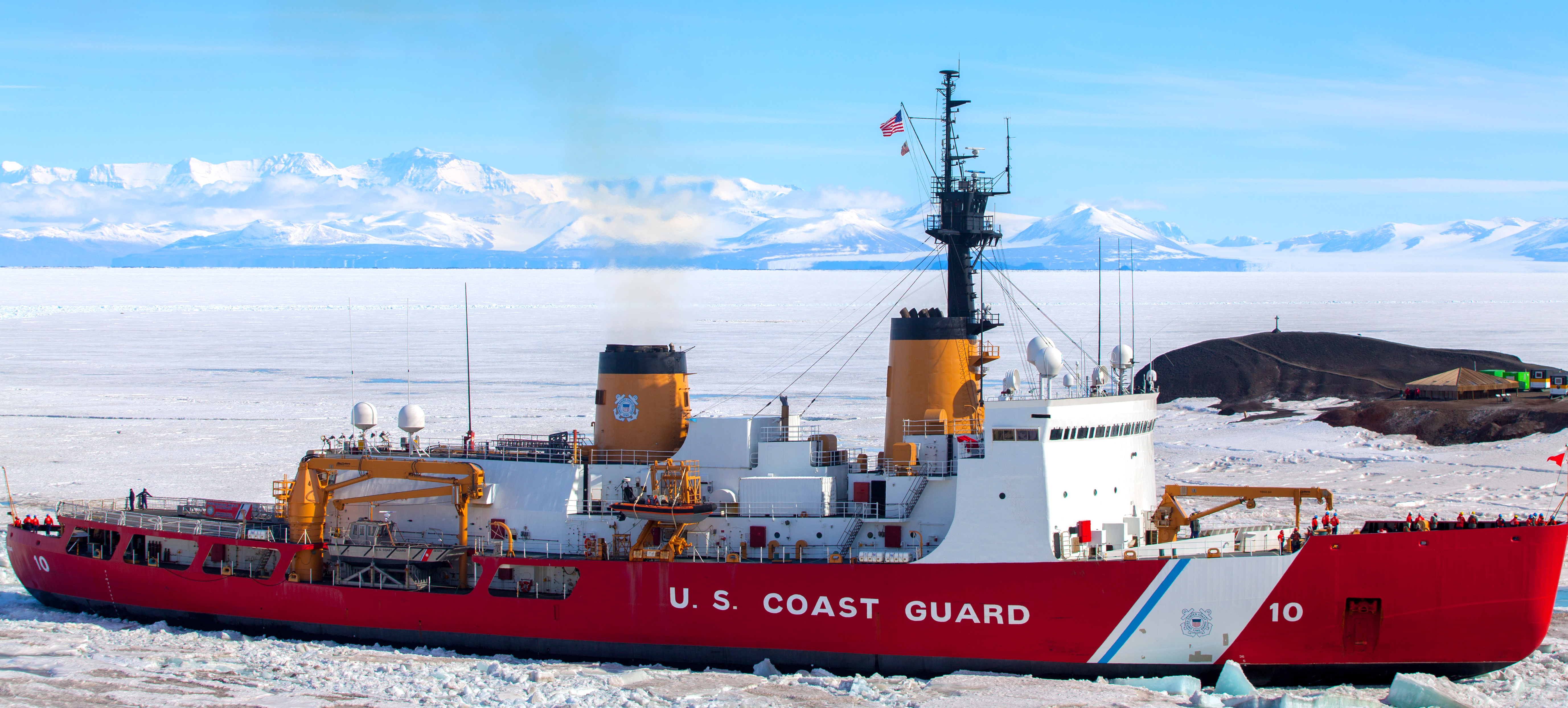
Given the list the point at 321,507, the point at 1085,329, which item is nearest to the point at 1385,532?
the point at 321,507

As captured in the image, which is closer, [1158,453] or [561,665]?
[561,665]

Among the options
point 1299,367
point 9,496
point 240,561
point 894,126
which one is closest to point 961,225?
point 894,126

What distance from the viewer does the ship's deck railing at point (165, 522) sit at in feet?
66.2

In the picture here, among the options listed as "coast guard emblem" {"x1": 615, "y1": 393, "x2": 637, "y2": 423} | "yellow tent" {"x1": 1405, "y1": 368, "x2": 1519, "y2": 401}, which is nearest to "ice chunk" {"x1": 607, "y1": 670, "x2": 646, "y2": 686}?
"coast guard emblem" {"x1": 615, "y1": 393, "x2": 637, "y2": 423}

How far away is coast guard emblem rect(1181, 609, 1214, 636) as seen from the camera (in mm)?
15742

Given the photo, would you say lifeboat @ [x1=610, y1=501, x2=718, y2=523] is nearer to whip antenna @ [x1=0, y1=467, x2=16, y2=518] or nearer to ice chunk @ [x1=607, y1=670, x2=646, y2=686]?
ice chunk @ [x1=607, y1=670, x2=646, y2=686]

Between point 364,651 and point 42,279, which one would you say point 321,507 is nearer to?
point 364,651

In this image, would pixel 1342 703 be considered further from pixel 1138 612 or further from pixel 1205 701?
pixel 1138 612

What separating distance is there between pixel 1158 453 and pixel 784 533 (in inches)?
705

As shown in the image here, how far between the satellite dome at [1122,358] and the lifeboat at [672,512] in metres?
6.12

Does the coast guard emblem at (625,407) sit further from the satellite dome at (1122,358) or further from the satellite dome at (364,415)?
the satellite dome at (1122,358)

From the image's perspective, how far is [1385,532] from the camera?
15.7m

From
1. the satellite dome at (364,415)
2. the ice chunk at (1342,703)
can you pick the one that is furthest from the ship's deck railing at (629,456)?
the ice chunk at (1342,703)

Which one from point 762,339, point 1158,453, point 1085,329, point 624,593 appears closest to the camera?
point 624,593
